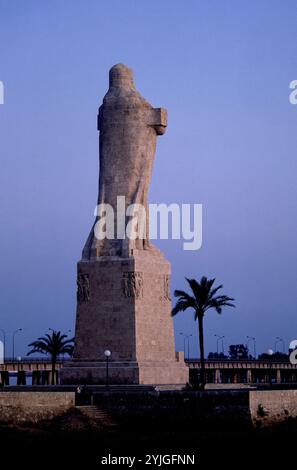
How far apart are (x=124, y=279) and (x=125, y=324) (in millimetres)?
1837

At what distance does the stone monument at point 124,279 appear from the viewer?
50312mm

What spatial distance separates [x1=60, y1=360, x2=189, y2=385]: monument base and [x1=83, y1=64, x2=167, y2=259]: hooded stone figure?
14.9 ft

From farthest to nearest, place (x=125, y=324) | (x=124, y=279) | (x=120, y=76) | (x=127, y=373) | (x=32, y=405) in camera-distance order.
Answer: (x=120, y=76)
(x=124, y=279)
(x=125, y=324)
(x=127, y=373)
(x=32, y=405)

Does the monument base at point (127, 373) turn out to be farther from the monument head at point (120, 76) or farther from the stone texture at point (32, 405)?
the monument head at point (120, 76)

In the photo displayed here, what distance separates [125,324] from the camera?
50.2 meters

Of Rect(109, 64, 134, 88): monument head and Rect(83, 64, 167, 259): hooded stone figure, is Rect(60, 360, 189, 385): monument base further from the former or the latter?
Rect(109, 64, 134, 88): monument head

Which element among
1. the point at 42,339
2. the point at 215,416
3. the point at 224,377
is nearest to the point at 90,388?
the point at 215,416

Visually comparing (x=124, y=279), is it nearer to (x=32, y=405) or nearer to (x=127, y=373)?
(x=127, y=373)

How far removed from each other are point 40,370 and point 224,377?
2502cm

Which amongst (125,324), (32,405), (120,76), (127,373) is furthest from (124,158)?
(32,405)

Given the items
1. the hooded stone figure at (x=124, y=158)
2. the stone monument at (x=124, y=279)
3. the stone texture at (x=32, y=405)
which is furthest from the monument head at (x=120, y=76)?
the stone texture at (x=32, y=405)

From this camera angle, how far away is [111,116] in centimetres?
5162

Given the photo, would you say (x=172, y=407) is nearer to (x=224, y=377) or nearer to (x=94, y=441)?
(x=94, y=441)

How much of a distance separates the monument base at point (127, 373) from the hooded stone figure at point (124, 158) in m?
4.55
